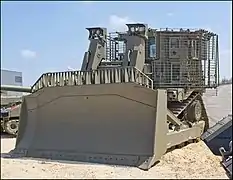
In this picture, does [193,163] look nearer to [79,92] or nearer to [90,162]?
[90,162]

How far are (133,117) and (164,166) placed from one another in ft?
3.33

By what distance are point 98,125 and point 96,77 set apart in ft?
2.76

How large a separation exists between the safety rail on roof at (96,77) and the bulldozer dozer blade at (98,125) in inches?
4.7

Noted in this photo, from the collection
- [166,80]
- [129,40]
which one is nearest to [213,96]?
[166,80]

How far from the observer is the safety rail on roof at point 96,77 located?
6.93m

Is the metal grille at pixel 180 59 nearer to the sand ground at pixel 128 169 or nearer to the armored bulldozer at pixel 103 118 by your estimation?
the armored bulldozer at pixel 103 118

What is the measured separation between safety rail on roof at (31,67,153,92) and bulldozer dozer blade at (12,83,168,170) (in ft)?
0.39

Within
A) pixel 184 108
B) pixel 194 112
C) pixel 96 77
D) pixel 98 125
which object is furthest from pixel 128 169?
pixel 194 112

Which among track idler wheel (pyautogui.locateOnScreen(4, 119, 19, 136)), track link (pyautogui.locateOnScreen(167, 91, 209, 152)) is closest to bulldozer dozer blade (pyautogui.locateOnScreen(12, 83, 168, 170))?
track link (pyautogui.locateOnScreen(167, 91, 209, 152))

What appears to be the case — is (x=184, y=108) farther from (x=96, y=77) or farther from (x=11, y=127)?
(x=11, y=127)

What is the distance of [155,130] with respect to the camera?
6.55 metres

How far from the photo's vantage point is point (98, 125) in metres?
7.02

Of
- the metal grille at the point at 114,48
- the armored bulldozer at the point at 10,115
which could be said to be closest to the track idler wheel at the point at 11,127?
the armored bulldozer at the point at 10,115

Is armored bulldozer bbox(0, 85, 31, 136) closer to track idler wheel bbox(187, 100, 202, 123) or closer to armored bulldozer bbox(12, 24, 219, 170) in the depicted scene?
armored bulldozer bbox(12, 24, 219, 170)
